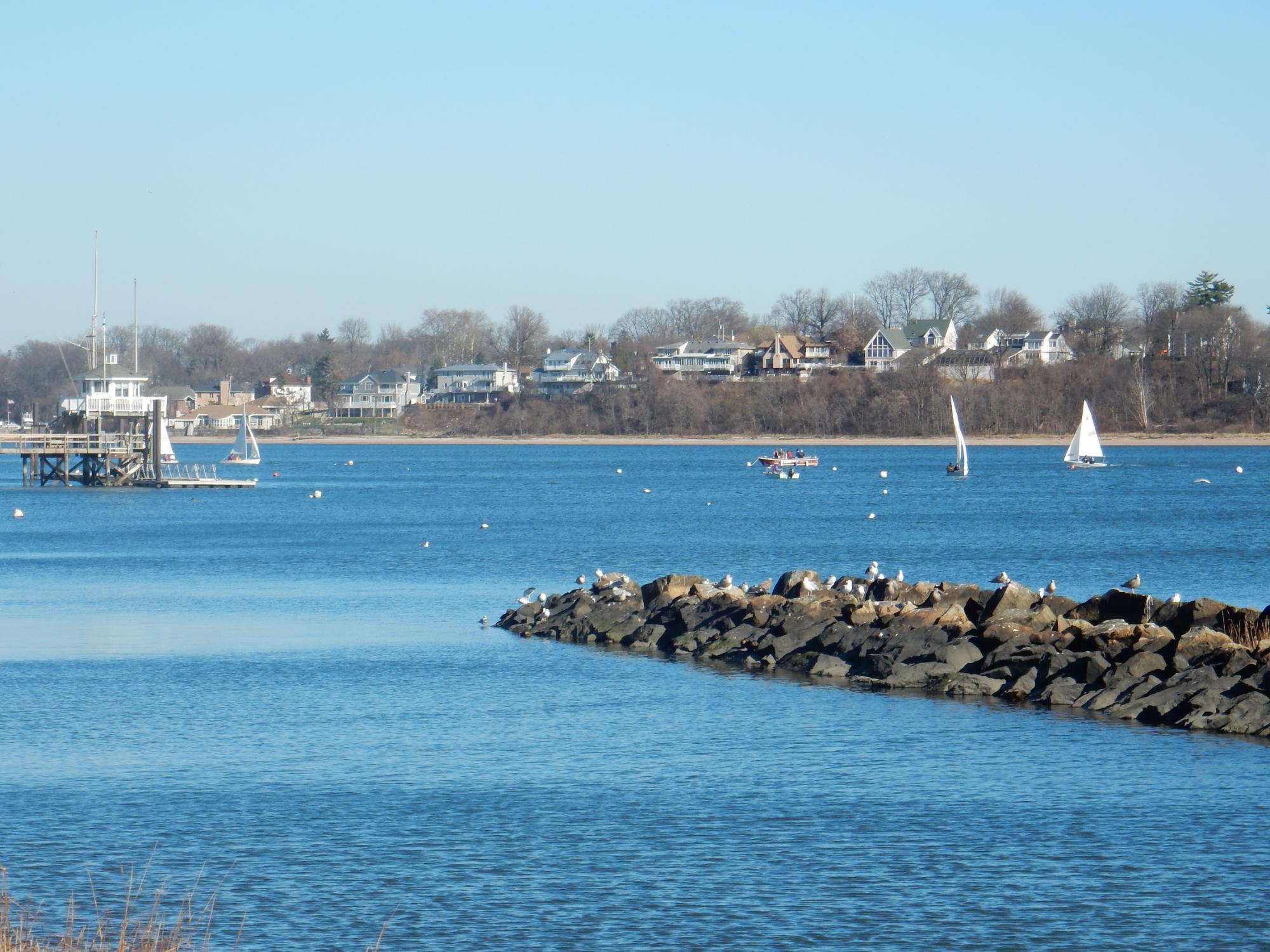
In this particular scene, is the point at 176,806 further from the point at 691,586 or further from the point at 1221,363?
the point at 1221,363

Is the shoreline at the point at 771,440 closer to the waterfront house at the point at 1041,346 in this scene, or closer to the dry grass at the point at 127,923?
the waterfront house at the point at 1041,346

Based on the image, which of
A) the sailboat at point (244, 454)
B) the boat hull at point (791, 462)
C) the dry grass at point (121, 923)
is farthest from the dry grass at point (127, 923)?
the sailboat at point (244, 454)

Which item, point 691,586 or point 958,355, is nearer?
point 691,586

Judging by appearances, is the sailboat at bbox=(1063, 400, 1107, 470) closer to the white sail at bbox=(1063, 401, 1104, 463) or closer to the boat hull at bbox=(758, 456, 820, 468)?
the white sail at bbox=(1063, 401, 1104, 463)

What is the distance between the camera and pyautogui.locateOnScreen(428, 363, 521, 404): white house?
195 meters

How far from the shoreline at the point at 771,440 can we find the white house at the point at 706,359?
11.0m

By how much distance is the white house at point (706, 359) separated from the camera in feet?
597

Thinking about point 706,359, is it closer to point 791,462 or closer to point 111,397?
point 791,462

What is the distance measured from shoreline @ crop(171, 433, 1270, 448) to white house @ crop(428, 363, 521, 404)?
7125mm

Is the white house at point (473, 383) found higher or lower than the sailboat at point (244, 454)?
higher

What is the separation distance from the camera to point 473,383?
198375 mm

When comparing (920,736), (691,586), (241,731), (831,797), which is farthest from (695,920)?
(691,586)

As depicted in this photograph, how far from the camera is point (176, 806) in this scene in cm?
1847

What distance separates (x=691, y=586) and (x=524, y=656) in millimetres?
4875
